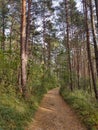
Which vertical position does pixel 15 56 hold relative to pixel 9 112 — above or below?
above

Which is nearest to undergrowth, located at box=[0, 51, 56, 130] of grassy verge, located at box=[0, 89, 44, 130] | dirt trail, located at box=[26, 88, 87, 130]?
grassy verge, located at box=[0, 89, 44, 130]

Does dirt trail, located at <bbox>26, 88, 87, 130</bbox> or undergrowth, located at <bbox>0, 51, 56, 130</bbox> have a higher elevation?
undergrowth, located at <bbox>0, 51, 56, 130</bbox>

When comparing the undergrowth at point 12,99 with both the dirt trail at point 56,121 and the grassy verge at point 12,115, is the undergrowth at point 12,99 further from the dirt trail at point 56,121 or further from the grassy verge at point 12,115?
the dirt trail at point 56,121

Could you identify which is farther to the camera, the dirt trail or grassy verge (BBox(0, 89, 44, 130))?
the dirt trail

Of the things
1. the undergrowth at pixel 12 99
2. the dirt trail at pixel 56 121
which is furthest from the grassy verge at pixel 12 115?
the dirt trail at pixel 56 121

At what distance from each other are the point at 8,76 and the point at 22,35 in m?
2.56

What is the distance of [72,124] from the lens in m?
10.6

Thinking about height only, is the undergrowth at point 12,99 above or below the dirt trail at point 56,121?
above

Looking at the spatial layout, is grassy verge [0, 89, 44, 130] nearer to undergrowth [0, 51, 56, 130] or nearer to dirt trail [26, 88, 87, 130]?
undergrowth [0, 51, 56, 130]

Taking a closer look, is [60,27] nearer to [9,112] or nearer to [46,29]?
[46,29]

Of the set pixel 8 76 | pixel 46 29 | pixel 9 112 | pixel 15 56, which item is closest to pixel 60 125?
pixel 9 112

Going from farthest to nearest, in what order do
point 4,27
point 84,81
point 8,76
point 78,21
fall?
1. point 84,81
2. point 4,27
3. point 78,21
4. point 8,76

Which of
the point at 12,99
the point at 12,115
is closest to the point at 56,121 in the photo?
the point at 12,115

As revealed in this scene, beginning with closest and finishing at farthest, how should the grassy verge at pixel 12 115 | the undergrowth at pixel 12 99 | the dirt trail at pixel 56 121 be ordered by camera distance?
the grassy verge at pixel 12 115, the undergrowth at pixel 12 99, the dirt trail at pixel 56 121
